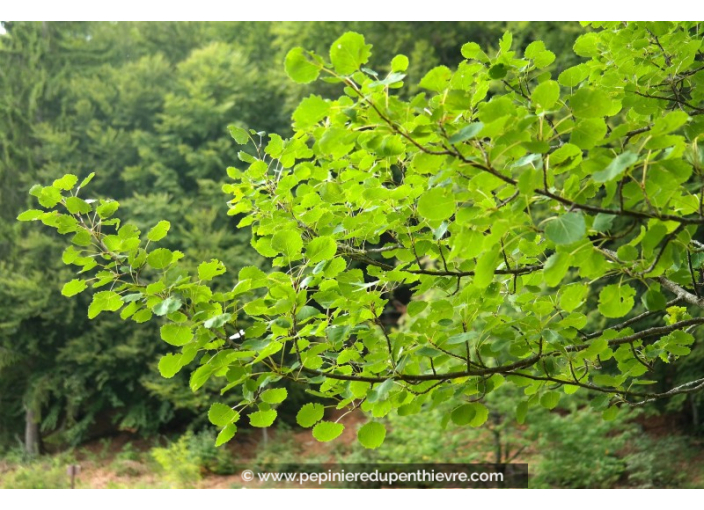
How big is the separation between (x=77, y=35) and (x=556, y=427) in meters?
7.51

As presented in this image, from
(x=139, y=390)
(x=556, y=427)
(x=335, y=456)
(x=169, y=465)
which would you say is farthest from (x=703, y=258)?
(x=139, y=390)

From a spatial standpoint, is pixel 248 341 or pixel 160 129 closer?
pixel 248 341

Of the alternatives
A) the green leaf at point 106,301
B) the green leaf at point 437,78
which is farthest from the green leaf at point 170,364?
the green leaf at point 437,78

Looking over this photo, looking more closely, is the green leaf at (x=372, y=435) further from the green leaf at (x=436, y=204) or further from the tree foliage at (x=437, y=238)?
the green leaf at (x=436, y=204)

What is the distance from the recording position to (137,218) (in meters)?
7.42

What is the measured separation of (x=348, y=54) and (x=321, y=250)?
1.05ft

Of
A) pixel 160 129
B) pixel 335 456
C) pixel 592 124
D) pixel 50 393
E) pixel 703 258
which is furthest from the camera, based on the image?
pixel 160 129

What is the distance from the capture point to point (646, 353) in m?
1.40

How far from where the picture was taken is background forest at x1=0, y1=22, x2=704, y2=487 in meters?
5.99

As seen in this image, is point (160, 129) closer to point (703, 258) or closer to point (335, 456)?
point (335, 456)

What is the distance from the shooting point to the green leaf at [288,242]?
905mm

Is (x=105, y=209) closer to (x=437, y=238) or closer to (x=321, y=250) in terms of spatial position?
(x=321, y=250)

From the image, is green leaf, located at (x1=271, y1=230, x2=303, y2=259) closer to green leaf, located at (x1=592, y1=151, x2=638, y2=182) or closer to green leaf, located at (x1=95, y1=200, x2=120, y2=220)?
green leaf, located at (x1=95, y1=200, x2=120, y2=220)

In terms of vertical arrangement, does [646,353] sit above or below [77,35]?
below
